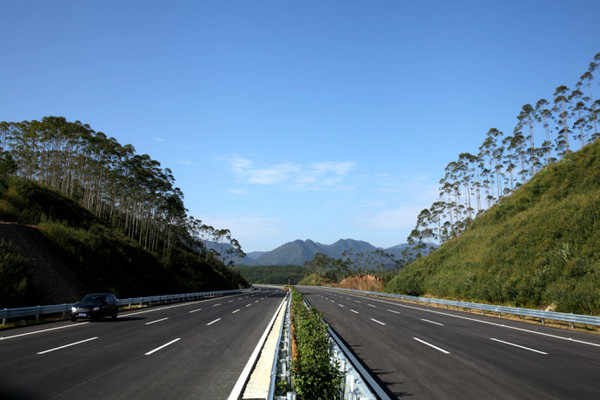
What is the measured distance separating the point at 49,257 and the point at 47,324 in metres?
15.3

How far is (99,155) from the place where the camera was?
71125 millimetres

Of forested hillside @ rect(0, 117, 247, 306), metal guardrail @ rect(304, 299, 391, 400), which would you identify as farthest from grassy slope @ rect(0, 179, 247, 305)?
metal guardrail @ rect(304, 299, 391, 400)

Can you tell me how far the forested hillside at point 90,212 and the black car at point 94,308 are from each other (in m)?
7.04

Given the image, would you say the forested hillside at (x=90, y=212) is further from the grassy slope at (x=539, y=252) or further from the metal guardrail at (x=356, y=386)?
the grassy slope at (x=539, y=252)

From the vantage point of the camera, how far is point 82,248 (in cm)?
3738

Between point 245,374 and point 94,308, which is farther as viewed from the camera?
point 94,308

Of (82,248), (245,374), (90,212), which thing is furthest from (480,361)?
(90,212)

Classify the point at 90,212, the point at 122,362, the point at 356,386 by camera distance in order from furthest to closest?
the point at 90,212 → the point at 122,362 → the point at 356,386

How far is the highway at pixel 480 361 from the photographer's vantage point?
731 centimetres

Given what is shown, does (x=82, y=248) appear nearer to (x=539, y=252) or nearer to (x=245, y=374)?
(x=245, y=374)

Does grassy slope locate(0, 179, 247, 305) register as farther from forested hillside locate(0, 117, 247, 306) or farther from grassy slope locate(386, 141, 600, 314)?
grassy slope locate(386, 141, 600, 314)

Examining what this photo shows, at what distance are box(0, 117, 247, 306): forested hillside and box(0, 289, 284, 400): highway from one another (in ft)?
42.8

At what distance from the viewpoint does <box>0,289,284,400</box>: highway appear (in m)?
7.04

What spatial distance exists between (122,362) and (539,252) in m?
31.4
